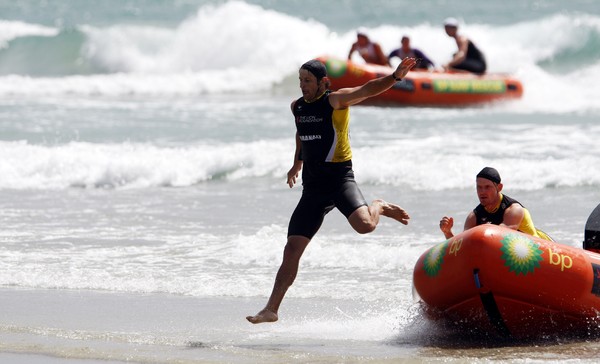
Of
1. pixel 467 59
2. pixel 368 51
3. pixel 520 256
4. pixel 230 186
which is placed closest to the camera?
pixel 520 256

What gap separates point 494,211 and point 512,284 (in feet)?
2.03

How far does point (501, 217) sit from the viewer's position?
6.40m

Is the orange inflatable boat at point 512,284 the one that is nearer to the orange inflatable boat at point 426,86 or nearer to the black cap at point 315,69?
the black cap at point 315,69

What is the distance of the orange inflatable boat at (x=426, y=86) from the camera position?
18.9 metres

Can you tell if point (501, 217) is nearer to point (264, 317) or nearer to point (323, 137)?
point (323, 137)

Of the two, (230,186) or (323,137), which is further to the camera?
(230,186)

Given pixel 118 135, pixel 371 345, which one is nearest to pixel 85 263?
pixel 371 345

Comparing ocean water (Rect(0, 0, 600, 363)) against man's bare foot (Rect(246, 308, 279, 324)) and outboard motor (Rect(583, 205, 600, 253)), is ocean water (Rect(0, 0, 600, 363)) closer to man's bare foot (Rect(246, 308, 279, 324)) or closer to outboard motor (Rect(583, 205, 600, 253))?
man's bare foot (Rect(246, 308, 279, 324))

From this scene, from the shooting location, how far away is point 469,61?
19625mm

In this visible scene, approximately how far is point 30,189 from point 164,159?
1.75 m

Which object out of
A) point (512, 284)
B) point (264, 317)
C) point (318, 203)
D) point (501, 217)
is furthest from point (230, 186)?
point (512, 284)

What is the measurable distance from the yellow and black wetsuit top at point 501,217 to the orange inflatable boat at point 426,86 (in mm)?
12291

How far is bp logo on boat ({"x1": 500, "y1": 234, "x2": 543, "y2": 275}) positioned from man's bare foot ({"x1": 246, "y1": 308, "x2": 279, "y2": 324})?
1.28 m

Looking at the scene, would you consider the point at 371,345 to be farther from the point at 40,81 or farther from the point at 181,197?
the point at 40,81
